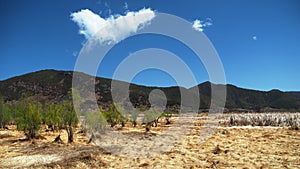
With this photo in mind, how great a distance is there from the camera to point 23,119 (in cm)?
1777

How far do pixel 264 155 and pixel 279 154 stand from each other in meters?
0.63

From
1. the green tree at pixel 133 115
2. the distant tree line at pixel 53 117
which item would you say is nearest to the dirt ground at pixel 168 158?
the distant tree line at pixel 53 117

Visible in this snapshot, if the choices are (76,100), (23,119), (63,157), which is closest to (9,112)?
(23,119)

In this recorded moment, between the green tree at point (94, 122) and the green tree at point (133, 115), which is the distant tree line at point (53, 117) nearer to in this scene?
the green tree at point (94, 122)

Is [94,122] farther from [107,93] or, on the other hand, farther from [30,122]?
[107,93]

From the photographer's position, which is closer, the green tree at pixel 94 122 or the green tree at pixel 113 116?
the green tree at pixel 94 122

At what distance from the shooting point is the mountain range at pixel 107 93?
300ft

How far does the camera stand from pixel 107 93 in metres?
99.3

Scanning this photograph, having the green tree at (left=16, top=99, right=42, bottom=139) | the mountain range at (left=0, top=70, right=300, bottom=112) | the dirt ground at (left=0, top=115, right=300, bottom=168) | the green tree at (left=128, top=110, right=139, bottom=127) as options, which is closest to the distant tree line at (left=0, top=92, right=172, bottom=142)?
the green tree at (left=16, top=99, right=42, bottom=139)

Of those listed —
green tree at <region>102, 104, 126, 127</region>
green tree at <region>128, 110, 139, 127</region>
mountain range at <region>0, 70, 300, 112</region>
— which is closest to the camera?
green tree at <region>102, 104, 126, 127</region>

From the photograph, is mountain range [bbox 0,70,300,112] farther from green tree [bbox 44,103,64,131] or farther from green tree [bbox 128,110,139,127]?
green tree [bbox 44,103,64,131]

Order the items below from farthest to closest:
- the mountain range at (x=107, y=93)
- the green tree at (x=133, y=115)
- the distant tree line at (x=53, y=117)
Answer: the mountain range at (x=107, y=93), the green tree at (x=133, y=115), the distant tree line at (x=53, y=117)

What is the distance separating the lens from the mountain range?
9150 cm

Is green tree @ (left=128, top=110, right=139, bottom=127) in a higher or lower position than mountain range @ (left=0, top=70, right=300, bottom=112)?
lower
